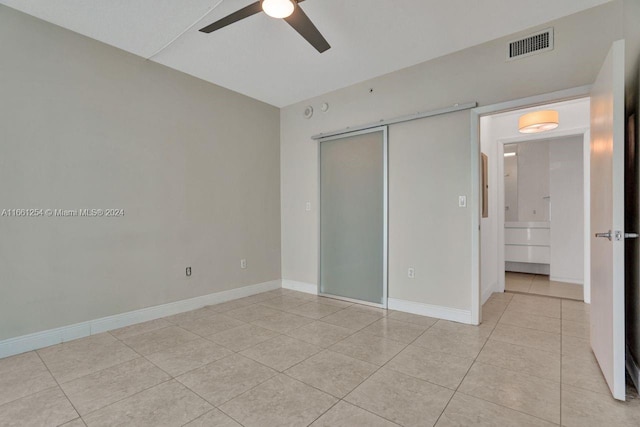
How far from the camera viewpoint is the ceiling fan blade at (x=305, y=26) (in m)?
2.07

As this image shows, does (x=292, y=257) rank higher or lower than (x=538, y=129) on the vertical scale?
lower

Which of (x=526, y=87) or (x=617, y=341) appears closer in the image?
(x=617, y=341)

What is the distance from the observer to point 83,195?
2791mm

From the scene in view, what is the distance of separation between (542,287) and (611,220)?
3.43 meters

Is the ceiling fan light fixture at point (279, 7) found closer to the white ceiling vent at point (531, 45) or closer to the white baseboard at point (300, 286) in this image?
the white ceiling vent at point (531, 45)

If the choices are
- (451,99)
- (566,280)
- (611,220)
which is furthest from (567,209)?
(611,220)

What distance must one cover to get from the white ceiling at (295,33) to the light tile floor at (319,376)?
284 centimetres

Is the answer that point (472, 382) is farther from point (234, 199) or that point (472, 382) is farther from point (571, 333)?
point (234, 199)

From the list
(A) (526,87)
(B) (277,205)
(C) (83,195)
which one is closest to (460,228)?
(A) (526,87)

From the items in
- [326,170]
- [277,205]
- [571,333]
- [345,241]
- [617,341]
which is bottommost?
[571,333]

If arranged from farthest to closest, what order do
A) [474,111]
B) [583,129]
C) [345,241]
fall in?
1. [345,241]
2. [583,129]
3. [474,111]

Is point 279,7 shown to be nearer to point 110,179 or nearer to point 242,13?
point 242,13

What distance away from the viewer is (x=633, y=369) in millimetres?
1964

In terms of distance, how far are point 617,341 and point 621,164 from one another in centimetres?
105
